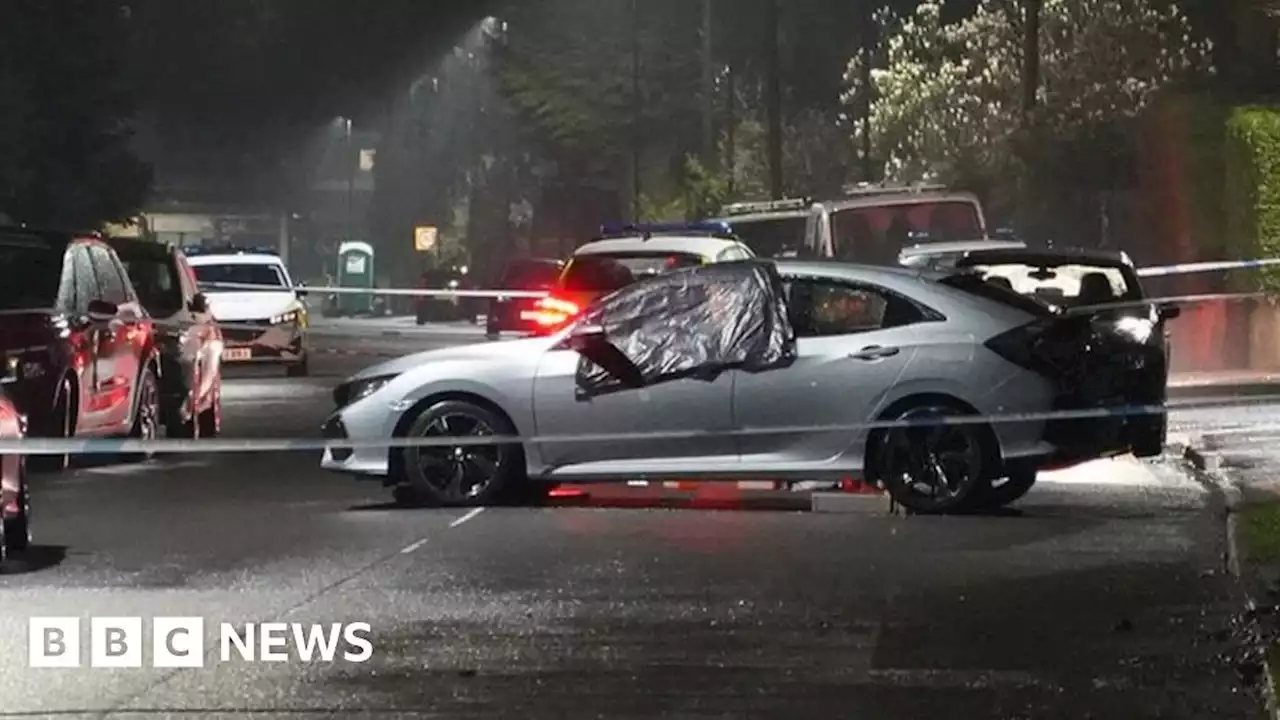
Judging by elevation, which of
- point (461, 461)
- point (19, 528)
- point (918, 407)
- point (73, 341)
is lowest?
point (19, 528)

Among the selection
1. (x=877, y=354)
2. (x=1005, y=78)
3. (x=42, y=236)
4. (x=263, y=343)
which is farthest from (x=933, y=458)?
(x=1005, y=78)

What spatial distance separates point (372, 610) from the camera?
11.0 metres

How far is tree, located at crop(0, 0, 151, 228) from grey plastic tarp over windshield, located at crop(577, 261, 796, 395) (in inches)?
1358

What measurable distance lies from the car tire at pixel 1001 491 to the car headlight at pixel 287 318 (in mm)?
17485

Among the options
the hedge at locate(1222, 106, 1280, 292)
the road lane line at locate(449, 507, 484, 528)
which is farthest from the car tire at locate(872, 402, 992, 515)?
the hedge at locate(1222, 106, 1280, 292)

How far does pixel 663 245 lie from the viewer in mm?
20922

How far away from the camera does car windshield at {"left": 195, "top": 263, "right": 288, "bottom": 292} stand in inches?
1276

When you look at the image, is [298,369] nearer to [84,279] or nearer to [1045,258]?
[84,279]

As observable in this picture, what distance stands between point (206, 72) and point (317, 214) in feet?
63.3

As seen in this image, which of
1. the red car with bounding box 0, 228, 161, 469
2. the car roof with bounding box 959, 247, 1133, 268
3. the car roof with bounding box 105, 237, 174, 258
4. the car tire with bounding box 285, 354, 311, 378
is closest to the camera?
the red car with bounding box 0, 228, 161, 469

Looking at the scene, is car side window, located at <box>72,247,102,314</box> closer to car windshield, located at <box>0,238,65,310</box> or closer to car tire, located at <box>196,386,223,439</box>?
car windshield, located at <box>0,238,65,310</box>

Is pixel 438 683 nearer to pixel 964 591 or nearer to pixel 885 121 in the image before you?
pixel 964 591

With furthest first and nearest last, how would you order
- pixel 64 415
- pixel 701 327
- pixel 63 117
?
pixel 63 117
pixel 64 415
pixel 701 327

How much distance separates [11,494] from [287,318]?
1927cm
